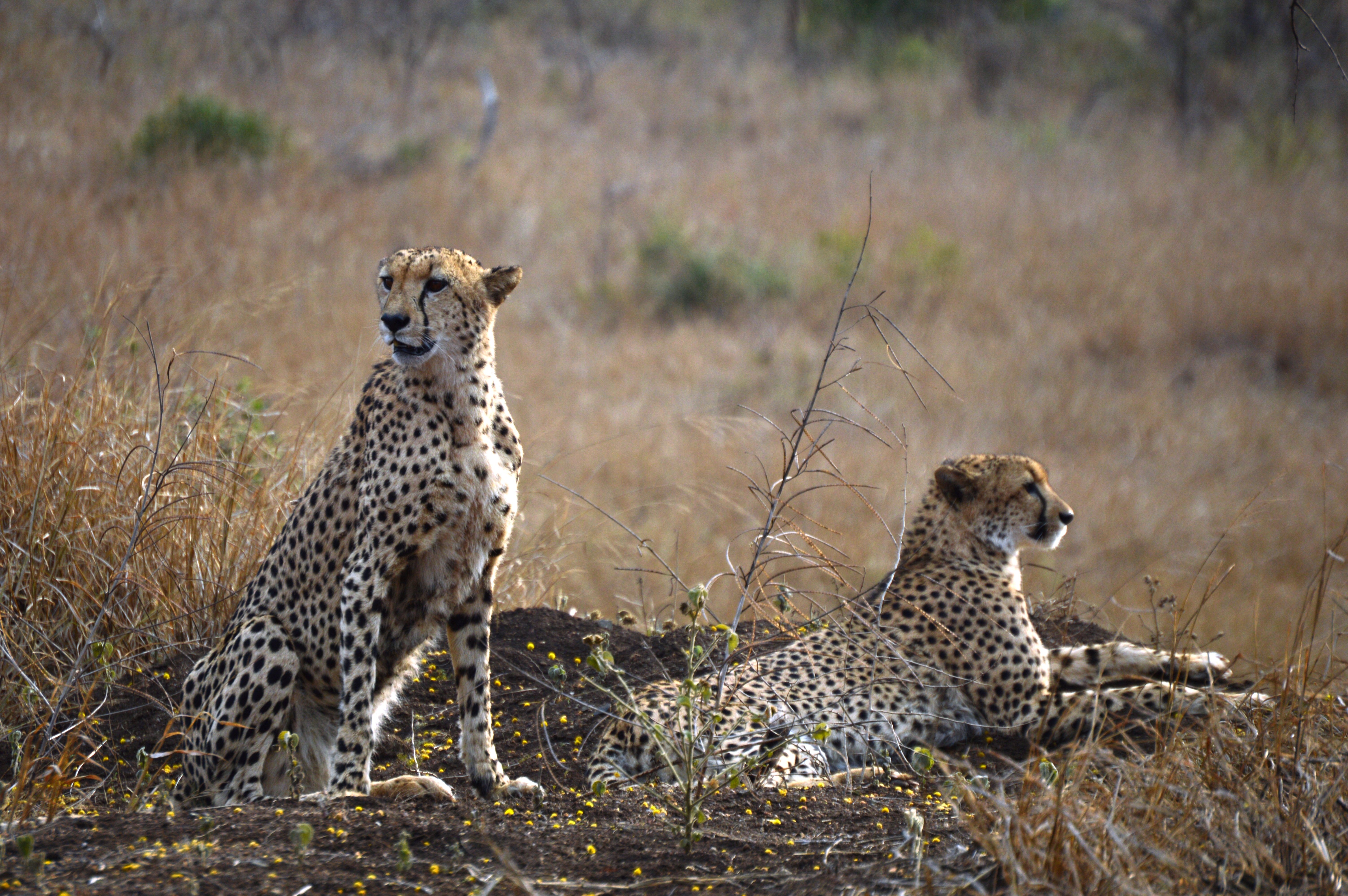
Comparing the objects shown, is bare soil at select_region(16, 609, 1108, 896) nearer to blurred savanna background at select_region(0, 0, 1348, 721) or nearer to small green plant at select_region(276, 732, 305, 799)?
small green plant at select_region(276, 732, 305, 799)

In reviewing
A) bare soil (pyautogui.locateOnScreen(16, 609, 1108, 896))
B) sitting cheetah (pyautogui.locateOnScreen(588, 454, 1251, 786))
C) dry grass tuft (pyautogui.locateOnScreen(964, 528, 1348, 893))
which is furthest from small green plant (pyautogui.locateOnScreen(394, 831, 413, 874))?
sitting cheetah (pyautogui.locateOnScreen(588, 454, 1251, 786))

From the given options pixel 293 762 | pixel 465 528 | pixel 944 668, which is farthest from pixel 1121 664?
pixel 293 762

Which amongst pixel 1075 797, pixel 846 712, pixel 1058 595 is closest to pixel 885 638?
pixel 846 712

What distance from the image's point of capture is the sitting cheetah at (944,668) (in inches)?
128

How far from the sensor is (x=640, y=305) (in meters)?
12.9

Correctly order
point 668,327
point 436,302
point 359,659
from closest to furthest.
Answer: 1. point 359,659
2. point 436,302
3. point 668,327

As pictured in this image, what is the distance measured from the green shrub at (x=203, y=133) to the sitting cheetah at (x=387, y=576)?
31.8ft

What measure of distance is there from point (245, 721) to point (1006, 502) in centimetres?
253

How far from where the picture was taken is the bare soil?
1.99m

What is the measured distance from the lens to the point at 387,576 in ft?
9.21

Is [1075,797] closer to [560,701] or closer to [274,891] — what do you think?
[274,891]

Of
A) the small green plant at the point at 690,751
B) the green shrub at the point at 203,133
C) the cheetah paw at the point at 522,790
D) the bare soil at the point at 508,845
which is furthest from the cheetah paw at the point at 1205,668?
the green shrub at the point at 203,133

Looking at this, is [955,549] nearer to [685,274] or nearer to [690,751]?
[690,751]

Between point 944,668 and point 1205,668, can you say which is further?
point 944,668
